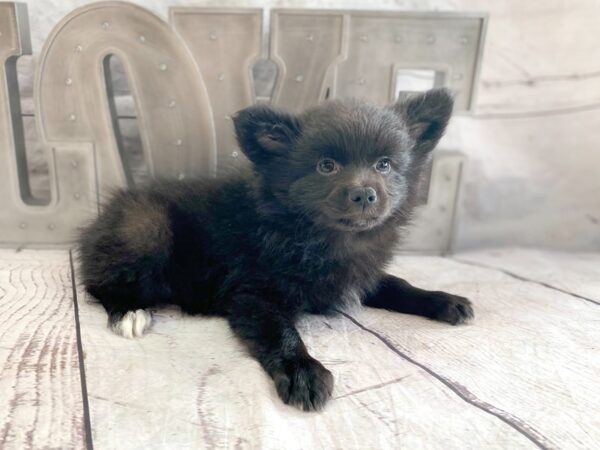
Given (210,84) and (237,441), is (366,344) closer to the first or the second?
(237,441)

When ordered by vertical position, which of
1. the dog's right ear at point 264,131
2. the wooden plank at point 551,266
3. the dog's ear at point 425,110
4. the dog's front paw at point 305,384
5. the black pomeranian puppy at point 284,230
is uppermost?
the dog's ear at point 425,110

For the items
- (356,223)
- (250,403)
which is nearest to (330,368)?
(250,403)

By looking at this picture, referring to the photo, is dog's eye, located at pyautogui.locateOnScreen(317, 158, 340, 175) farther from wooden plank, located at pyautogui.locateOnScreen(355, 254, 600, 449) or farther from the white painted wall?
the white painted wall

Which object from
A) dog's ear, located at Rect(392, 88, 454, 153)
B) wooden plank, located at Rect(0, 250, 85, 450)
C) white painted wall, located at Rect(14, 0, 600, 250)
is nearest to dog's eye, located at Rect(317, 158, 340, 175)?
dog's ear, located at Rect(392, 88, 454, 153)

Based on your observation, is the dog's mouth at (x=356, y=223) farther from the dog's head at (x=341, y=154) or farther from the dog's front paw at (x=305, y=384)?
the dog's front paw at (x=305, y=384)

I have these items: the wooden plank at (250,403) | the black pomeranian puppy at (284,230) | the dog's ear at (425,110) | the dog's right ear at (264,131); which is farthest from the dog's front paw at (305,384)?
the dog's ear at (425,110)

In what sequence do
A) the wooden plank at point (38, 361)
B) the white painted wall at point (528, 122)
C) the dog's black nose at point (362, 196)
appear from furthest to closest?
1. the white painted wall at point (528, 122)
2. the dog's black nose at point (362, 196)
3. the wooden plank at point (38, 361)

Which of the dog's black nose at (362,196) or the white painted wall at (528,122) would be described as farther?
the white painted wall at (528,122)

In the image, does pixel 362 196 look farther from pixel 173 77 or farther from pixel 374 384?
pixel 173 77
